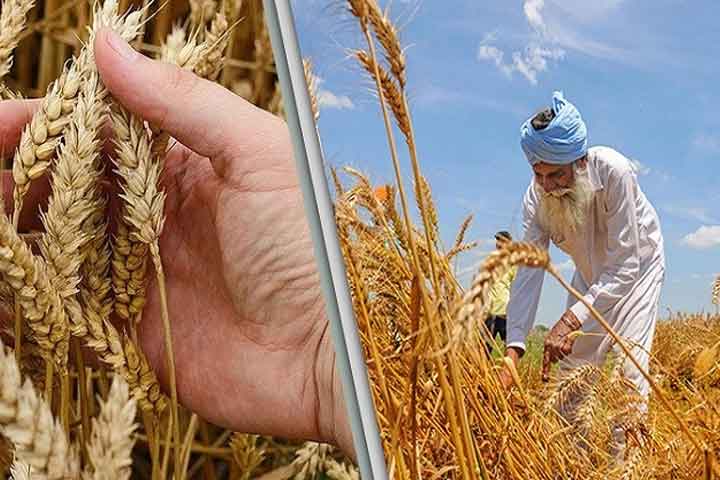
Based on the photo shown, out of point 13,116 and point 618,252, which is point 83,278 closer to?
point 13,116

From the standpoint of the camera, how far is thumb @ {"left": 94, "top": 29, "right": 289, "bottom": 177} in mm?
536

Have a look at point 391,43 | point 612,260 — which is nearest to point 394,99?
point 391,43

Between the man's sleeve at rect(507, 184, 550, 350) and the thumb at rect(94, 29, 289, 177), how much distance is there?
10.2 inches

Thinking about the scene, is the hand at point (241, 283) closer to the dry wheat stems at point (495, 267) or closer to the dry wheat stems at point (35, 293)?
the dry wheat stems at point (35, 293)

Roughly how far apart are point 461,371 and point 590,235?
9 centimetres

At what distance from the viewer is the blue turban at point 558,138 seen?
368mm

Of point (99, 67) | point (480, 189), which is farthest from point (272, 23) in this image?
point (480, 189)

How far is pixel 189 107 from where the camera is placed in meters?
0.57

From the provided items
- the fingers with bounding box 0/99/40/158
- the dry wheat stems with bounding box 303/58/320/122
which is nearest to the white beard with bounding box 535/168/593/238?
the dry wheat stems with bounding box 303/58/320/122

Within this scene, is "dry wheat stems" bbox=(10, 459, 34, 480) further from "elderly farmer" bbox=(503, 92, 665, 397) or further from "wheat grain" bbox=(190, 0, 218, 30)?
"wheat grain" bbox=(190, 0, 218, 30)

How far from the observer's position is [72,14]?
27.6 inches

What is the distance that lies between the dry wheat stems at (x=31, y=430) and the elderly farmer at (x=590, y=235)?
0.20 metres

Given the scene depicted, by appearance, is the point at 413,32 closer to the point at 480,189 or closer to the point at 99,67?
the point at 480,189

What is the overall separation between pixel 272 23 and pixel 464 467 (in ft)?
0.97
